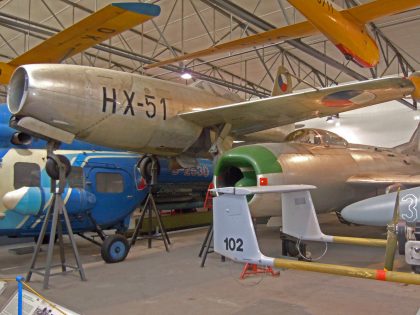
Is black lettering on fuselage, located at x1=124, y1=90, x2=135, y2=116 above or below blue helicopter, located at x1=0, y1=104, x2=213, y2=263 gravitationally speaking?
above

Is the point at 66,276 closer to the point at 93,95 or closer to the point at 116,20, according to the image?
the point at 93,95

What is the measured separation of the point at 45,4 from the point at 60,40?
323 centimetres

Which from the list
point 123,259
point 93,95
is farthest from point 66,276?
point 93,95

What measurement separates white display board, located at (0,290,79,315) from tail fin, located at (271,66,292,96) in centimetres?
763

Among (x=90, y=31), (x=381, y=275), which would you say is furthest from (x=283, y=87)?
(x=381, y=275)

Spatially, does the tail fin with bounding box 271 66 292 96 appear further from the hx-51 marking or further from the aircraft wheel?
the aircraft wheel

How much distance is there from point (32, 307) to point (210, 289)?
6.64 feet

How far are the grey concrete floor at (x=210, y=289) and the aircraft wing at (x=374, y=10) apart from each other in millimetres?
3979

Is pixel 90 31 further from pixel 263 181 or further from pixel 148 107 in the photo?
pixel 263 181

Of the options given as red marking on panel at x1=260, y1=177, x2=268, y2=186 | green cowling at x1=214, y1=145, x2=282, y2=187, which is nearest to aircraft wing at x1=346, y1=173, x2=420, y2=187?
green cowling at x1=214, y1=145, x2=282, y2=187

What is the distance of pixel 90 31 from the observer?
7090 millimetres

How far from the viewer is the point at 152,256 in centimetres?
611

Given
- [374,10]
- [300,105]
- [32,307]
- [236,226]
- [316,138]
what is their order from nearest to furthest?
[32,307], [236,226], [300,105], [374,10], [316,138]

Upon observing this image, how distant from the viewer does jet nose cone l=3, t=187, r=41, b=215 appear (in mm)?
5012
